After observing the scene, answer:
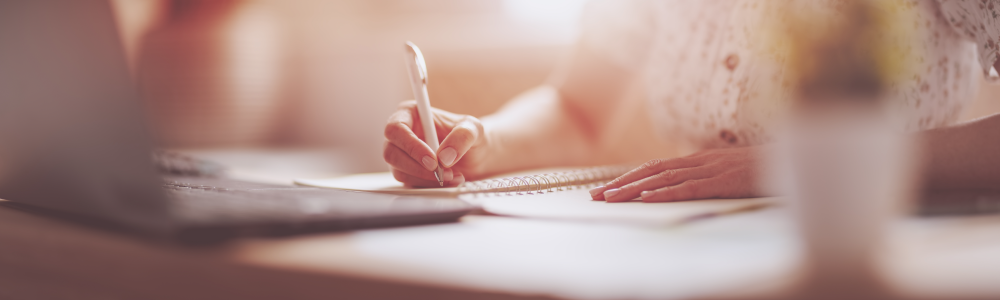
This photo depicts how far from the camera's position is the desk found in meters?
0.15

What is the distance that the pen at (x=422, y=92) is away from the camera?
1.30 feet

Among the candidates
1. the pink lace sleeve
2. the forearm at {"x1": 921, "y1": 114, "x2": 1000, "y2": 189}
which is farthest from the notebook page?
the pink lace sleeve

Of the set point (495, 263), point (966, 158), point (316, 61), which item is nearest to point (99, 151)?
point (495, 263)

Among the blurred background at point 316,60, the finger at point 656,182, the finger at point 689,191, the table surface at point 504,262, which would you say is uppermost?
the blurred background at point 316,60

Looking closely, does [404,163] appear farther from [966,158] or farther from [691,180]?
[966,158]

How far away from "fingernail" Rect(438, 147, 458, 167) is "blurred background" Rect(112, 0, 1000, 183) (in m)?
0.75

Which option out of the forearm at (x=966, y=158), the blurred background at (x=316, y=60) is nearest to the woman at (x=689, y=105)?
the forearm at (x=966, y=158)

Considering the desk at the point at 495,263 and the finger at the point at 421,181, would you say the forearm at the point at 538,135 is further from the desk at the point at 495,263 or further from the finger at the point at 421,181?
the desk at the point at 495,263

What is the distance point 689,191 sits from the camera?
31cm

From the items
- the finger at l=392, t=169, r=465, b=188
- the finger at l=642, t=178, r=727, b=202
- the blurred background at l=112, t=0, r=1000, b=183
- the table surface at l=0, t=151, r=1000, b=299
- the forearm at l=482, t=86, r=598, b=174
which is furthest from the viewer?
the blurred background at l=112, t=0, r=1000, b=183

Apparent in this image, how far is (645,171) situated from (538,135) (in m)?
0.32

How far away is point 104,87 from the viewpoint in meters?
0.23

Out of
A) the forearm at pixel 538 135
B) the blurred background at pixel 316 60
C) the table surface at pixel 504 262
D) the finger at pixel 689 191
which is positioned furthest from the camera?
the blurred background at pixel 316 60

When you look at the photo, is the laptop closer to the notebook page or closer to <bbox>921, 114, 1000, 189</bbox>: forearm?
the notebook page
